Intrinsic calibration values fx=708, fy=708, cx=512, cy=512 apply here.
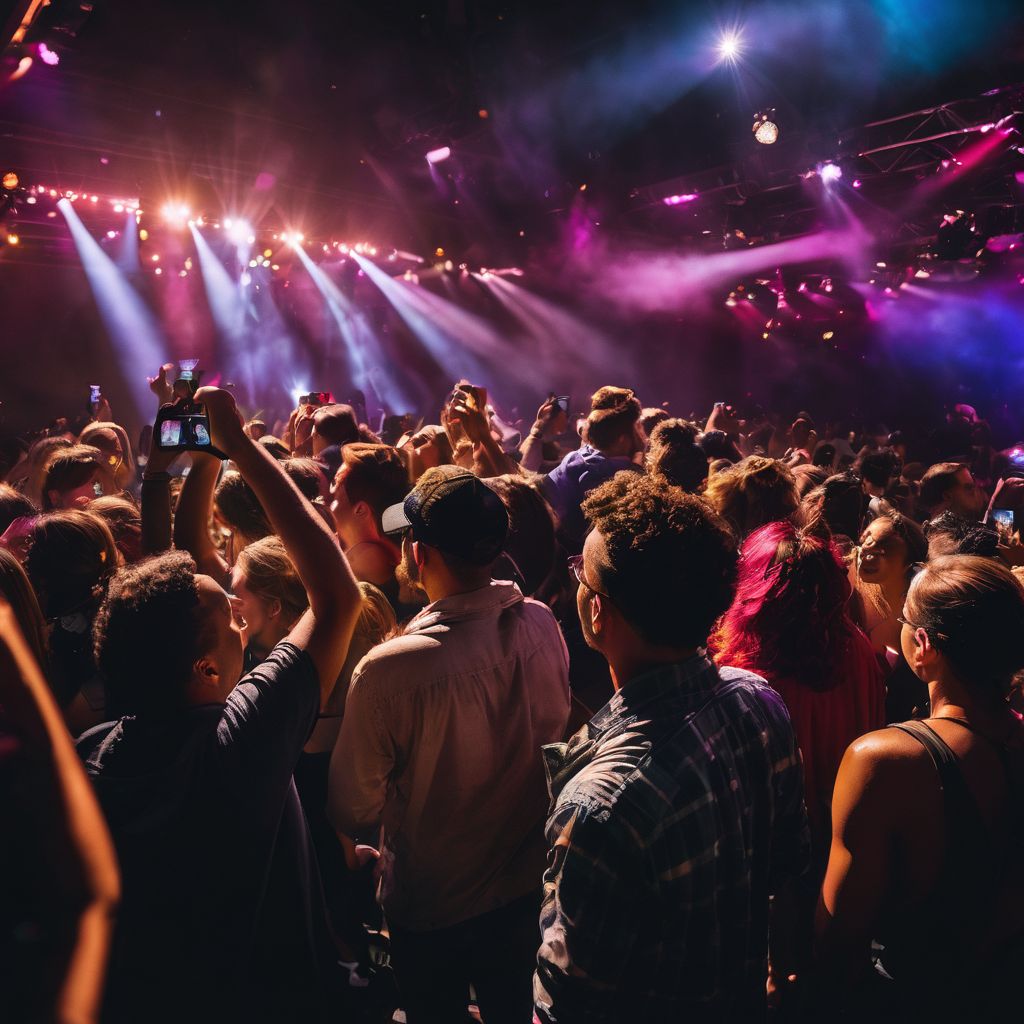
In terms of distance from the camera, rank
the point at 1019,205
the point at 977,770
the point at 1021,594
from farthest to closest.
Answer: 1. the point at 1019,205
2. the point at 1021,594
3. the point at 977,770

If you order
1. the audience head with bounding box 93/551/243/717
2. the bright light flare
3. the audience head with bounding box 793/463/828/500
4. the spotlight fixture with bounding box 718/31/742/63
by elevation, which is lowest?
the audience head with bounding box 93/551/243/717

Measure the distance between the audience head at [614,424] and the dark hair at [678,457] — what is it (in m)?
0.19

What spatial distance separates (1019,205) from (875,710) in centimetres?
985

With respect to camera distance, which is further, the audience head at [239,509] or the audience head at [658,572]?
the audience head at [239,509]

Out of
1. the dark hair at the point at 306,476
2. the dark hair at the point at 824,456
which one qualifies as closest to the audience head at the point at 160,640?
the dark hair at the point at 306,476

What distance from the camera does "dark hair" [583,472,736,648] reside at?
1.31 m

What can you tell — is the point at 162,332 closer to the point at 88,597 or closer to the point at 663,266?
the point at 663,266

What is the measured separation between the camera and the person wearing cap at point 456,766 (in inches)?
67.2

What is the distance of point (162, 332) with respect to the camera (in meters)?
14.7

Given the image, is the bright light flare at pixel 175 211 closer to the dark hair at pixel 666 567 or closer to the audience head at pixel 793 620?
the audience head at pixel 793 620

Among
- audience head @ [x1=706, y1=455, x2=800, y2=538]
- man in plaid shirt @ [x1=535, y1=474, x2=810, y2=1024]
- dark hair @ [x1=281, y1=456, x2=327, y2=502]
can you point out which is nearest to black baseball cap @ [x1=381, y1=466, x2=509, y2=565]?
man in plaid shirt @ [x1=535, y1=474, x2=810, y2=1024]

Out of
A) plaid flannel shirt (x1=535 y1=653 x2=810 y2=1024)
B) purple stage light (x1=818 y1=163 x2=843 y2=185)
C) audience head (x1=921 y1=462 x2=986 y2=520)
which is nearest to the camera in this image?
plaid flannel shirt (x1=535 y1=653 x2=810 y2=1024)

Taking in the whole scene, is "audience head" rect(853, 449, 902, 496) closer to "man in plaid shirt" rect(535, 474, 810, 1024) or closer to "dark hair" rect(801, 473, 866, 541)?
"dark hair" rect(801, 473, 866, 541)

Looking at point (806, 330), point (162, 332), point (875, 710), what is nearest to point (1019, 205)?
point (806, 330)
